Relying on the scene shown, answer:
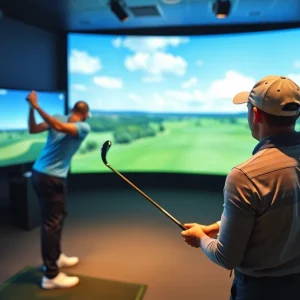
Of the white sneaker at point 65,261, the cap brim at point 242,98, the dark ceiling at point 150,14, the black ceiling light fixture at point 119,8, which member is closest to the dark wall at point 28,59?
the dark ceiling at point 150,14

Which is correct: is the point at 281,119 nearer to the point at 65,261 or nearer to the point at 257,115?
the point at 257,115

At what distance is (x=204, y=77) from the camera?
4.96 meters

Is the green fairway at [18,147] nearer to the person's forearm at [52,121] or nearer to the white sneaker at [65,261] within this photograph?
the white sneaker at [65,261]

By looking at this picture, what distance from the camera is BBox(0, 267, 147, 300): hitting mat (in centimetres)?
231

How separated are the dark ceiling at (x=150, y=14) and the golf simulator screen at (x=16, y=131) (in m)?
0.97

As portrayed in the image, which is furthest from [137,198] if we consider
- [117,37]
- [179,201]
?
[117,37]

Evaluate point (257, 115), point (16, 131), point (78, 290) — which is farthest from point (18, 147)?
point (257, 115)

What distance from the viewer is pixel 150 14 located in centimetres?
420

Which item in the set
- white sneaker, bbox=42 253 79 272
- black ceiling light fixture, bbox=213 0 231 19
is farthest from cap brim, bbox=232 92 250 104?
black ceiling light fixture, bbox=213 0 231 19

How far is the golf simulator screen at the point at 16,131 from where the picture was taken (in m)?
3.73

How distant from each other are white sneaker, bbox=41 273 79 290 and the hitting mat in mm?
28

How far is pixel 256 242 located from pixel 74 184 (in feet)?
15.0

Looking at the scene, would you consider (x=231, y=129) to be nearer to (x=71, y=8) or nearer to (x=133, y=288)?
(x=71, y=8)

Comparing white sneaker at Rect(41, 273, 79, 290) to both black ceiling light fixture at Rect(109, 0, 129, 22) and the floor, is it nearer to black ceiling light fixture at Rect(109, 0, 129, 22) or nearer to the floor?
the floor
